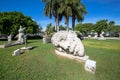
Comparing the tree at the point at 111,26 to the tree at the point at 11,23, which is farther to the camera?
the tree at the point at 111,26

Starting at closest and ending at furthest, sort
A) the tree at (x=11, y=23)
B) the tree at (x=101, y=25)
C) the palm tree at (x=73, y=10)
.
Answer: the tree at (x=11, y=23)
the palm tree at (x=73, y=10)
the tree at (x=101, y=25)

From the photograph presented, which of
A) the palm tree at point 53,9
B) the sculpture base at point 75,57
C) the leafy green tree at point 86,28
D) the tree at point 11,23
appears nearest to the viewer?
the sculpture base at point 75,57

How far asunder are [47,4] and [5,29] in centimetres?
1185

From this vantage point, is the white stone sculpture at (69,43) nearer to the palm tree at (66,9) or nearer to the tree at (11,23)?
the palm tree at (66,9)

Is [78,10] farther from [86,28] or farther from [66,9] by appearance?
[86,28]

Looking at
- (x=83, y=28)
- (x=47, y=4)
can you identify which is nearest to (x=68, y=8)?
(x=47, y=4)

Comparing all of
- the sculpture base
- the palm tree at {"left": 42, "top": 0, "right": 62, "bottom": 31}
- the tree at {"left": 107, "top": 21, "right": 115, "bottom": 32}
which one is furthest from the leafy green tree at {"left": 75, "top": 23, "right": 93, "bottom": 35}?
the sculpture base

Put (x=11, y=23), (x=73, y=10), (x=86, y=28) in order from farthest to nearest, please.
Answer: (x=86, y=28), (x=73, y=10), (x=11, y=23)

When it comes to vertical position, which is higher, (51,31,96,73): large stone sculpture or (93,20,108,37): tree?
(93,20,108,37): tree

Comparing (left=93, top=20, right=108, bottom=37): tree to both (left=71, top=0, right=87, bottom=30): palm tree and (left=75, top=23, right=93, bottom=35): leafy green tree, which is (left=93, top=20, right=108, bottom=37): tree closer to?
(left=75, top=23, right=93, bottom=35): leafy green tree

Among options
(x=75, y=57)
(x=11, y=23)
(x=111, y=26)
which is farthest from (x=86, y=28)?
(x=75, y=57)

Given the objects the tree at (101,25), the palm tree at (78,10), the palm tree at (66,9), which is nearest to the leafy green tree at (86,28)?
the tree at (101,25)

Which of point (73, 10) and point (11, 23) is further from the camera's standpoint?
point (73, 10)

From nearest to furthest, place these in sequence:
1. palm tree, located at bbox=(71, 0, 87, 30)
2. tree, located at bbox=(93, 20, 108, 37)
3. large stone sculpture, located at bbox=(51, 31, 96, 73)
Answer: large stone sculpture, located at bbox=(51, 31, 96, 73), palm tree, located at bbox=(71, 0, 87, 30), tree, located at bbox=(93, 20, 108, 37)
